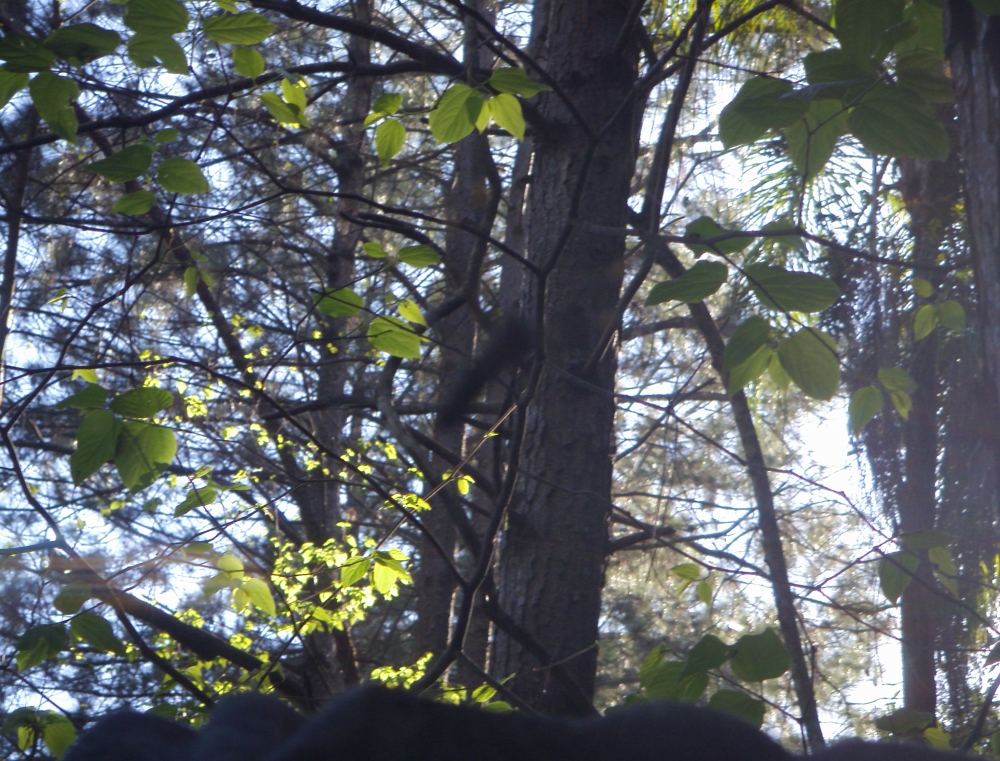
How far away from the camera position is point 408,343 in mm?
1922

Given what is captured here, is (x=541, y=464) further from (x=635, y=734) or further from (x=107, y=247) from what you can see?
(x=107, y=247)

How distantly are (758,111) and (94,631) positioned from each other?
1586mm

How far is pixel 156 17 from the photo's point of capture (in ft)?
4.54

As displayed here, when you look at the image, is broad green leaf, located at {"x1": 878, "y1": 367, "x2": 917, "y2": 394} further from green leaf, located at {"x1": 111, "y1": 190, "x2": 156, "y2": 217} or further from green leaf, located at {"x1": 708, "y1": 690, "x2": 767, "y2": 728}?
green leaf, located at {"x1": 111, "y1": 190, "x2": 156, "y2": 217}

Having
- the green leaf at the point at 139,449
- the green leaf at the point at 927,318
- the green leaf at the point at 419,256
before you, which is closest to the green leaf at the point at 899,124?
the green leaf at the point at 927,318

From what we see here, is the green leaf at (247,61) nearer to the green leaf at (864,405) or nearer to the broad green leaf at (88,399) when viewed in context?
the broad green leaf at (88,399)

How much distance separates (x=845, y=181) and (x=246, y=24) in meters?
2.77

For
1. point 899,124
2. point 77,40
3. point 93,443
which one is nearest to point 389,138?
point 77,40

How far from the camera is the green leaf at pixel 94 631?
5.39ft

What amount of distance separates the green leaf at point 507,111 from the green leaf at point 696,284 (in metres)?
0.52

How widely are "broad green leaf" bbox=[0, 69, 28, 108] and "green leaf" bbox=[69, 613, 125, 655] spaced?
3.33 feet

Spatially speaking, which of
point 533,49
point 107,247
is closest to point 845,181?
point 533,49

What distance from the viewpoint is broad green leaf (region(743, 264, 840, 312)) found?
1.24m

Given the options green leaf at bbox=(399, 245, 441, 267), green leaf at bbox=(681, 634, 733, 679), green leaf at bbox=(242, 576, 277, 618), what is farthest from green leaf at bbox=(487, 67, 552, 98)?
green leaf at bbox=(242, 576, 277, 618)
